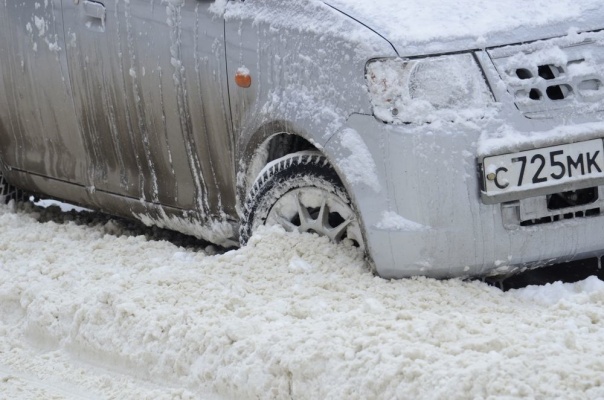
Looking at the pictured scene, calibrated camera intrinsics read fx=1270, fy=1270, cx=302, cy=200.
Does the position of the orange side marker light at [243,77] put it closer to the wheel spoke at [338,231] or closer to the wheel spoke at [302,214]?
the wheel spoke at [302,214]

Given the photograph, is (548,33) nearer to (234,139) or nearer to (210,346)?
(234,139)

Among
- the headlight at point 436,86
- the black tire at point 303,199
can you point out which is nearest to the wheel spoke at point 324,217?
the black tire at point 303,199

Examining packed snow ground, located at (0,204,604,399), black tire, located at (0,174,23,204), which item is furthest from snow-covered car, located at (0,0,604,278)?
black tire, located at (0,174,23,204)

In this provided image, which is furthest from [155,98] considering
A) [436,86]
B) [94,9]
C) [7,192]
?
[7,192]

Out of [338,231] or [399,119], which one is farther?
[338,231]

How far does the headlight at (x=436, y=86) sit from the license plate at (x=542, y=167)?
237 millimetres

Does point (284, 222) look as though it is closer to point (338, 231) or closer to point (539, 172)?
point (338, 231)

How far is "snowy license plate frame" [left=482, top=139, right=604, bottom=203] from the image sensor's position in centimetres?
471

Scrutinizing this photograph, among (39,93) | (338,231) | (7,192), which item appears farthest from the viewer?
(7,192)

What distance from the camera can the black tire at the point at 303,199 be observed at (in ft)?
16.6

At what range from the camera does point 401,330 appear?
436 centimetres

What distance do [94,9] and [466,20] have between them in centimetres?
196

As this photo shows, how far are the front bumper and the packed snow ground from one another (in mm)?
117

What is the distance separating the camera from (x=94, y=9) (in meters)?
5.97
